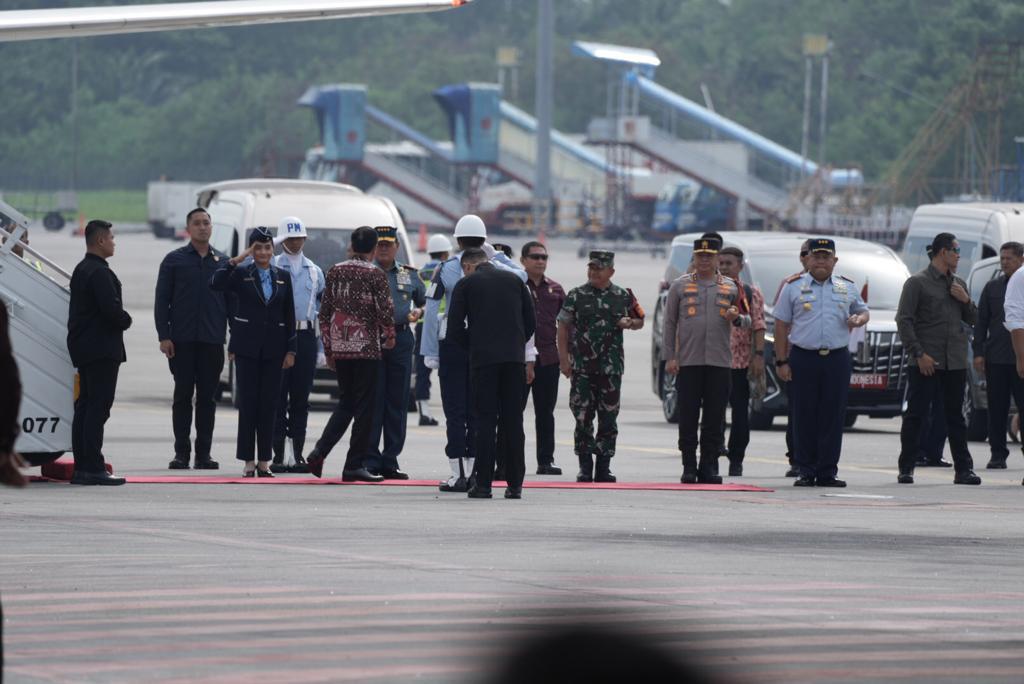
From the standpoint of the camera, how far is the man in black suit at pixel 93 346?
45.8ft

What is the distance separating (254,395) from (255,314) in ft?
1.88

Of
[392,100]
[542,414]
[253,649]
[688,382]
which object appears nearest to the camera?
[253,649]

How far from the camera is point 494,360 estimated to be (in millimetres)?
13719

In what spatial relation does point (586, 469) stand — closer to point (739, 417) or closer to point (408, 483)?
point (408, 483)

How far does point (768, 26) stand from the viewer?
142 meters

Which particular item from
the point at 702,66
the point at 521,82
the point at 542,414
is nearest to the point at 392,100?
the point at 521,82

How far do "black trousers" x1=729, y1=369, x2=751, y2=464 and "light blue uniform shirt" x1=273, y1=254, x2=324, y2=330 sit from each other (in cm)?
344

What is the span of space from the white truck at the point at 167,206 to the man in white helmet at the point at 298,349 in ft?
210

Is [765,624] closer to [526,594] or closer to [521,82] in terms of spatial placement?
[526,594]

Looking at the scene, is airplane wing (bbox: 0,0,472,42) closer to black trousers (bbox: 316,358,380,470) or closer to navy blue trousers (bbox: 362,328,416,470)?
navy blue trousers (bbox: 362,328,416,470)

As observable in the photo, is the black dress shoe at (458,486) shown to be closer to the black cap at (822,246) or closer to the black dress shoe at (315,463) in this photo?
the black dress shoe at (315,463)

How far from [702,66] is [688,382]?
130 meters

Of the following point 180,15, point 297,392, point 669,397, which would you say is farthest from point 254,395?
point 669,397

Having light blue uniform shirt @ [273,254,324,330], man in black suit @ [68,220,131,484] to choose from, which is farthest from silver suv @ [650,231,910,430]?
man in black suit @ [68,220,131,484]
